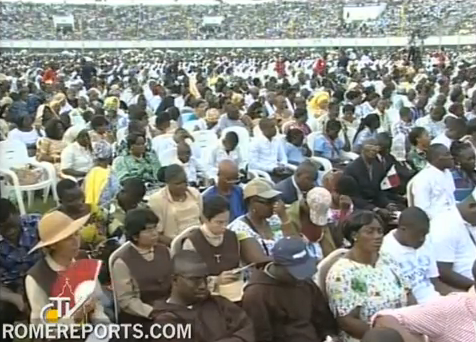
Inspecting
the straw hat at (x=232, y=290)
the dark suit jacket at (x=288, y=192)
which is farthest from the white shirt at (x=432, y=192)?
the straw hat at (x=232, y=290)

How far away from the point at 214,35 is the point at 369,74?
1053 inches

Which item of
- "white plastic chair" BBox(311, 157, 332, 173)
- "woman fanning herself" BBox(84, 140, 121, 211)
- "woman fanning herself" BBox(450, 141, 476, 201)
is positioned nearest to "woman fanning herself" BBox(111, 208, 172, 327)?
"woman fanning herself" BBox(84, 140, 121, 211)

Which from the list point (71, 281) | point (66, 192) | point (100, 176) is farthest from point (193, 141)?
point (71, 281)

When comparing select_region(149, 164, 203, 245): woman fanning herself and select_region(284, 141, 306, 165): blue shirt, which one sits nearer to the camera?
select_region(149, 164, 203, 245): woman fanning herself

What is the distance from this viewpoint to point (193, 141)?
9758 millimetres

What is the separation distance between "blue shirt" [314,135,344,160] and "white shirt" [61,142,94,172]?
2.58 m

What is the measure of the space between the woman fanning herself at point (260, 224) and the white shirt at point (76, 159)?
323 centimetres

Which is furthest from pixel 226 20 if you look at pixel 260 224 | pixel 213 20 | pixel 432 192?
pixel 260 224

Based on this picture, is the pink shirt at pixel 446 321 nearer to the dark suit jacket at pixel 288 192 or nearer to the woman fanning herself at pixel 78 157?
the dark suit jacket at pixel 288 192

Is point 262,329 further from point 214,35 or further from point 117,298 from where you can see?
point 214,35

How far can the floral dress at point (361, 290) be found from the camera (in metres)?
4.65

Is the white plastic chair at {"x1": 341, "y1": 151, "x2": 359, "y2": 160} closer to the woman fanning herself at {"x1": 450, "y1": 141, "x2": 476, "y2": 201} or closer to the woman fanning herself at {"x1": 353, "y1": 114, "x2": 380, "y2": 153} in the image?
the woman fanning herself at {"x1": 353, "y1": 114, "x2": 380, "y2": 153}

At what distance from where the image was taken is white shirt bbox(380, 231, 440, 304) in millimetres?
5141

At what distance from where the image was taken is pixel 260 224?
570 cm
